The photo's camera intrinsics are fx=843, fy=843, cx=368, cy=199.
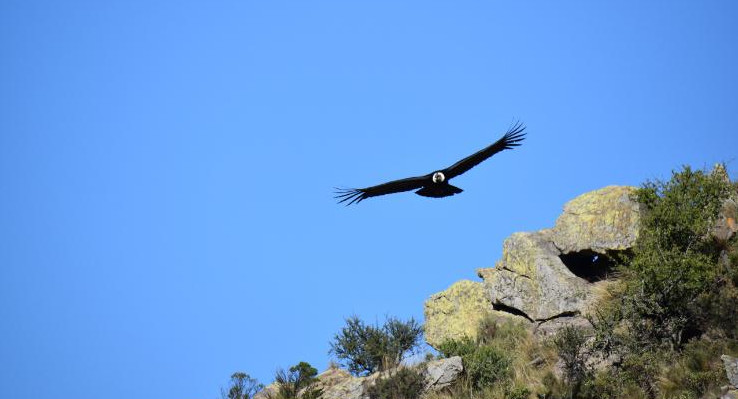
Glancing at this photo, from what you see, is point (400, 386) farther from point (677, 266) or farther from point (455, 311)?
point (677, 266)

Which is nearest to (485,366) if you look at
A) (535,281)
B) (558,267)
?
(535,281)

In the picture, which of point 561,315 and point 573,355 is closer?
point 573,355

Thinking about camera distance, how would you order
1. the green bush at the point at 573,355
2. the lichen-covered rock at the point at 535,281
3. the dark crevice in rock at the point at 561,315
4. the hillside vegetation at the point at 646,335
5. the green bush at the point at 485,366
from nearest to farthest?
the hillside vegetation at the point at 646,335, the green bush at the point at 573,355, the green bush at the point at 485,366, the dark crevice in rock at the point at 561,315, the lichen-covered rock at the point at 535,281

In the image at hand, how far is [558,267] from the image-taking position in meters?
26.0

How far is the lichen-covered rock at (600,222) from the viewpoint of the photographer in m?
25.3

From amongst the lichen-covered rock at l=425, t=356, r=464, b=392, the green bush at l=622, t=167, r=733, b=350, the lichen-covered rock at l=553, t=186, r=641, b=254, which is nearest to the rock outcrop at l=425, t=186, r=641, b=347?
the lichen-covered rock at l=553, t=186, r=641, b=254

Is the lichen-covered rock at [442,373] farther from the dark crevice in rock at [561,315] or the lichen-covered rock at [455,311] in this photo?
the lichen-covered rock at [455,311]

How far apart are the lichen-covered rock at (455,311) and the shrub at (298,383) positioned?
489cm

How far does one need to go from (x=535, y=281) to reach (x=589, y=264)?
210 cm

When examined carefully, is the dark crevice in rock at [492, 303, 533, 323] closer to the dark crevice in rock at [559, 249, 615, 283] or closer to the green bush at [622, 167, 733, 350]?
the dark crevice in rock at [559, 249, 615, 283]

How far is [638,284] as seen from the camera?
21516 millimetres

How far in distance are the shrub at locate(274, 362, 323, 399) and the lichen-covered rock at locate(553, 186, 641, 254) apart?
8702mm

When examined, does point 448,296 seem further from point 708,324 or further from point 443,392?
point 708,324

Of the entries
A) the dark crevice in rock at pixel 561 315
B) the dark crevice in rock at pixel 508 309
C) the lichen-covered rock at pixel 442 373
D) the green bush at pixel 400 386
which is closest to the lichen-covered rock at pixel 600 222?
the dark crevice in rock at pixel 561 315
